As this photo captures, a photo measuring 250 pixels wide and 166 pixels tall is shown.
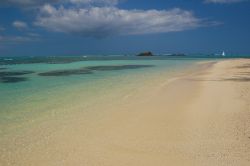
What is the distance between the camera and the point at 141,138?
6.74 meters

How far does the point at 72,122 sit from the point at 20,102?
456 cm

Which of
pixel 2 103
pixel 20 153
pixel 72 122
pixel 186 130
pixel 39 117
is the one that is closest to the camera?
pixel 20 153

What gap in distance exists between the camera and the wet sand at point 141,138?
551 centimetres

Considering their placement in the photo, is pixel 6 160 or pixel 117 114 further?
pixel 117 114

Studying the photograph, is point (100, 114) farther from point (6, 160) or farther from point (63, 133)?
point (6, 160)

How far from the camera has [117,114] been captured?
9.34 m

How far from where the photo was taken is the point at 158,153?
5.77 metres

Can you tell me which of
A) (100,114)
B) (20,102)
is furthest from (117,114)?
(20,102)

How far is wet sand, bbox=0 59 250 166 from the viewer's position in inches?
217

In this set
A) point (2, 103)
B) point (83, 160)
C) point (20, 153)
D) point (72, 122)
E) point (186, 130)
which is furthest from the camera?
point (2, 103)

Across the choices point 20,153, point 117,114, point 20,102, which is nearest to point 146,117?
point 117,114

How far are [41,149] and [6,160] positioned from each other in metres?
0.82

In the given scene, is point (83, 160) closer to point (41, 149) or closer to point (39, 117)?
point (41, 149)

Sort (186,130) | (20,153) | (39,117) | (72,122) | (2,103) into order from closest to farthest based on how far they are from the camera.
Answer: (20,153), (186,130), (72,122), (39,117), (2,103)
